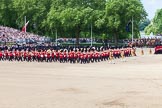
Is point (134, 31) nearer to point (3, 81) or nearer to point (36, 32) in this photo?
point (36, 32)

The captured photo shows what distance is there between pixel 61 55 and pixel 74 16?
4308 cm

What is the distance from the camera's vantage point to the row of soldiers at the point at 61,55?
4038cm

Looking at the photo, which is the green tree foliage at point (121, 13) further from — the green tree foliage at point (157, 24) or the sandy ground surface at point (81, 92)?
the sandy ground surface at point (81, 92)

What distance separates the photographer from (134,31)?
8381 centimetres

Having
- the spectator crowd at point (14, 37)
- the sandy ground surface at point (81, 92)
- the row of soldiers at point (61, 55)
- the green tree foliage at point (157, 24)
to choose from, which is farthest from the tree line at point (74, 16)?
the sandy ground surface at point (81, 92)

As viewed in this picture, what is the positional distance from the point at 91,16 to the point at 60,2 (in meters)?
9.15

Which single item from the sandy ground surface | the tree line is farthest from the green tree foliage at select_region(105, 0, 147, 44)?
the sandy ground surface

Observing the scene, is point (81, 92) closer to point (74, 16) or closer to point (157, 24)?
point (74, 16)

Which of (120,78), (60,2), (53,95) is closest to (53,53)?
(120,78)

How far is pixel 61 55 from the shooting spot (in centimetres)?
4075

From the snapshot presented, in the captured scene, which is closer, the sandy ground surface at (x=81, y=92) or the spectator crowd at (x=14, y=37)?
the sandy ground surface at (x=81, y=92)

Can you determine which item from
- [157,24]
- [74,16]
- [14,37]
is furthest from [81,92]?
[157,24]

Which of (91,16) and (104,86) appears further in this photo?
(91,16)

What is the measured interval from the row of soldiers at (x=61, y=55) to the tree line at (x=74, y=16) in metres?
35.3
